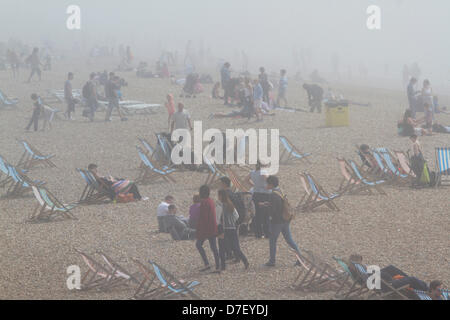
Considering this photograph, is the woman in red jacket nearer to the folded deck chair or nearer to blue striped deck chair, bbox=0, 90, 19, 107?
the folded deck chair

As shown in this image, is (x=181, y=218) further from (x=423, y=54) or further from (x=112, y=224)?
(x=423, y=54)

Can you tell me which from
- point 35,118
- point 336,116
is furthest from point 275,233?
point 35,118

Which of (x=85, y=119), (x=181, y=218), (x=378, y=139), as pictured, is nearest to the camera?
(x=181, y=218)

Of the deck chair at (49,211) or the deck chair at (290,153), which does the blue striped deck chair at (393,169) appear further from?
the deck chair at (49,211)

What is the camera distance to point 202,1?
11231cm

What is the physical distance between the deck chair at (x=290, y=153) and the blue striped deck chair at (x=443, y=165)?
2642mm

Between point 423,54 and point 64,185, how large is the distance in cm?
6167

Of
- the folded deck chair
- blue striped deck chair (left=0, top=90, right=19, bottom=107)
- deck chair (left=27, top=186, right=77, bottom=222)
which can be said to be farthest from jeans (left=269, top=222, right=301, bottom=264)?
blue striped deck chair (left=0, top=90, right=19, bottom=107)

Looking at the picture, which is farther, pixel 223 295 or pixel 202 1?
pixel 202 1

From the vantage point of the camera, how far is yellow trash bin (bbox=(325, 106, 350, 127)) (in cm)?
1781

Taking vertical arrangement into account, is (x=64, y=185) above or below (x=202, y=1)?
below

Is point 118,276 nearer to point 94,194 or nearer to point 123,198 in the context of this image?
point 123,198

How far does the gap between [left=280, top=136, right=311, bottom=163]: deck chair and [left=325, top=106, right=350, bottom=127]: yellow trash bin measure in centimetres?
405
